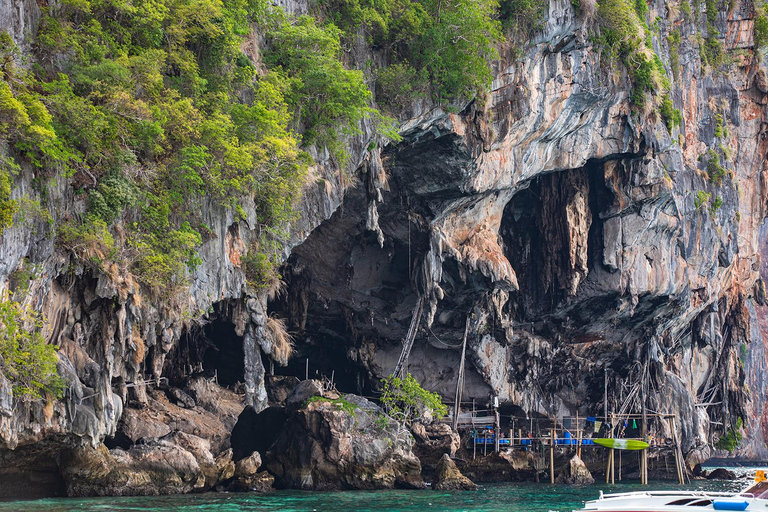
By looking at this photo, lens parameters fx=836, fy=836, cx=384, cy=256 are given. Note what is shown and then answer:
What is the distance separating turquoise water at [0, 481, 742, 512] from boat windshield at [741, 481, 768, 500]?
20.0 feet

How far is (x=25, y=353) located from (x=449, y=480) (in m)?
17.4

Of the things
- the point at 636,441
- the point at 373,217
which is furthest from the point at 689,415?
the point at 373,217

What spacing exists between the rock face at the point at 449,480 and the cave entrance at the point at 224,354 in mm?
8810

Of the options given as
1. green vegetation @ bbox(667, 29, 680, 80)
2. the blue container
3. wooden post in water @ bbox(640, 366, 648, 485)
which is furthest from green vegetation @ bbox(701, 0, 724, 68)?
the blue container

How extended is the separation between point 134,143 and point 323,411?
463 inches

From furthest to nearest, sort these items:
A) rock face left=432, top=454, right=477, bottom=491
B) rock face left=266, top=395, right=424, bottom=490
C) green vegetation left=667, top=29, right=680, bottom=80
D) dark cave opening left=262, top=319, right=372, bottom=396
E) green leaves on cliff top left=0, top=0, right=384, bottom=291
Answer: green vegetation left=667, top=29, right=680, bottom=80, dark cave opening left=262, top=319, right=372, bottom=396, rock face left=432, top=454, right=477, bottom=491, rock face left=266, top=395, right=424, bottom=490, green leaves on cliff top left=0, top=0, right=384, bottom=291

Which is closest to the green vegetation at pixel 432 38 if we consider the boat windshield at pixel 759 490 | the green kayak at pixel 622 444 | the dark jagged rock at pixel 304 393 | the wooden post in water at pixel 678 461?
the dark jagged rock at pixel 304 393

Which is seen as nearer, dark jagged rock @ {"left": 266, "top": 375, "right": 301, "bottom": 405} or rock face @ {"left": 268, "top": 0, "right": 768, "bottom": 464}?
rock face @ {"left": 268, "top": 0, "right": 768, "bottom": 464}

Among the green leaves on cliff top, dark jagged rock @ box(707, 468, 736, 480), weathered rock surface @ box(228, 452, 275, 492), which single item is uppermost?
the green leaves on cliff top

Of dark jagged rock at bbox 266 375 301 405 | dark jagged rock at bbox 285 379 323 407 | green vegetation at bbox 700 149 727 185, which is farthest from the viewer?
green vegetation at bbox 700 149 727 185

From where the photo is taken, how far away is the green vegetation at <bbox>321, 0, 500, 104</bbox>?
95.7 ft

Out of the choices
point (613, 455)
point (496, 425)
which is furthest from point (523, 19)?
point (613, 455)

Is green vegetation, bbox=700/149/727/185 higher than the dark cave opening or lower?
higher

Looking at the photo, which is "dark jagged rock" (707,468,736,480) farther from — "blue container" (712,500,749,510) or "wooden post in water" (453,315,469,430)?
"blue container" (712,500,749,510)
